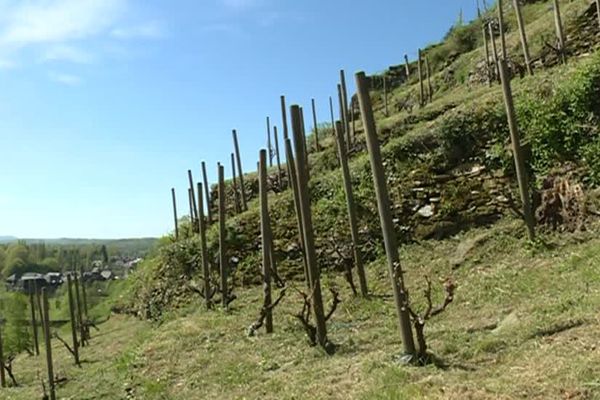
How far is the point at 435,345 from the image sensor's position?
6176 millimetres

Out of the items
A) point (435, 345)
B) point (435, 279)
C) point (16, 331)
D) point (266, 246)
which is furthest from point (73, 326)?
point (16, 331)

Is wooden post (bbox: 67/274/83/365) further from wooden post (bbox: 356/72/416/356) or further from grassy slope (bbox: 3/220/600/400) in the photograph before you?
wooden post (bbox: 356/72/416/356)

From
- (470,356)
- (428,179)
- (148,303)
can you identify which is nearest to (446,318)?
(470,356)

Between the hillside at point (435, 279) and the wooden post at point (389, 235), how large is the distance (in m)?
0.36

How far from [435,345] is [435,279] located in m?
5.17

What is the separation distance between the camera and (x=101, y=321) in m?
24.8

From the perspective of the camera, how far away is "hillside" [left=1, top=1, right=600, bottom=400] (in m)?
5.37

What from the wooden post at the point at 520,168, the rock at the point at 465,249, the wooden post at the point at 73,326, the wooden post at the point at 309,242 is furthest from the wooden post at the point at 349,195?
the wooden post at the point at 73,326

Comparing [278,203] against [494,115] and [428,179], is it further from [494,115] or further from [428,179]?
[494,115]

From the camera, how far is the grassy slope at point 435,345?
4.76m

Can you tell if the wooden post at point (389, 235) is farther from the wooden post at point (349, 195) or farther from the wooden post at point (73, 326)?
the wooden post at point (73, 326)

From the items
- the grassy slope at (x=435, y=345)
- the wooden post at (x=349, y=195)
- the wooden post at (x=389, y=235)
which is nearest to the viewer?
the grassy slope at (x=435, y=345)

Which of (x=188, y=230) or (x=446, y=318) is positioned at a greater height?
(x=188, y=230)

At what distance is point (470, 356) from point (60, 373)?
36.4ft
